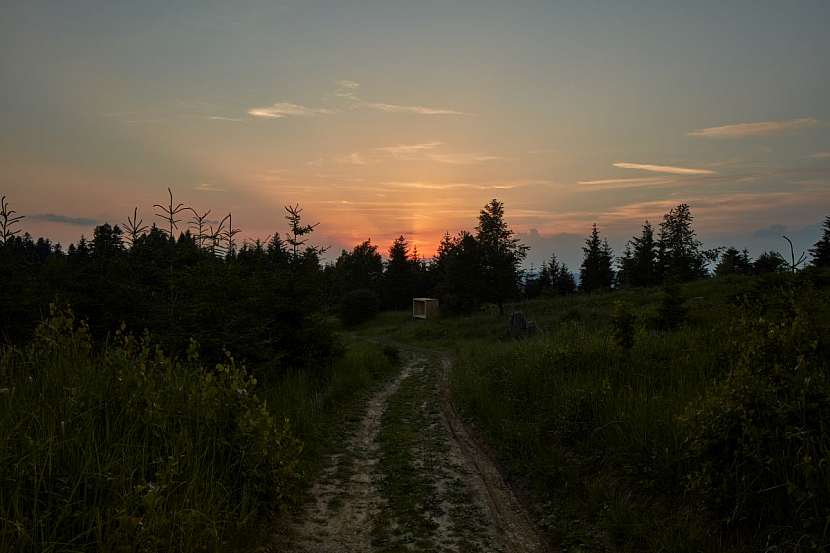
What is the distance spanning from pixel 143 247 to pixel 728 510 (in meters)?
14.7

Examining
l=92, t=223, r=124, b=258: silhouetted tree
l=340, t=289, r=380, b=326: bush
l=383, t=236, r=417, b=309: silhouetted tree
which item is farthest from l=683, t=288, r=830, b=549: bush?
l=383, t=236, r=417, b=309: silhouetted tree

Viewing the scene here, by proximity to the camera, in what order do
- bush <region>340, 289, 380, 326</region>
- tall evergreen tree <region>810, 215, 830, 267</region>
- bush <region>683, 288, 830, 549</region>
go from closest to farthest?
bush <region>683, 288, 830, 549</region> < tall evergreen tree <region>810, 215, 830, 267</region> < bush <region>340, 289, 380, 326</region>

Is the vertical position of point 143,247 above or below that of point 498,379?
above

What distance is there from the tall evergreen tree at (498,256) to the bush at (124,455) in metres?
42.7

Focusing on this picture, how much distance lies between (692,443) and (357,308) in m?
60.9

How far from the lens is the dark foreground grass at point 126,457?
3666mm

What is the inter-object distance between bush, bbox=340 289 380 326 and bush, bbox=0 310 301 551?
191 feet

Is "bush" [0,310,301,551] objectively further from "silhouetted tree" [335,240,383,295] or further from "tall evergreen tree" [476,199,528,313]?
"silhouetted tree" [335,240,383,295]

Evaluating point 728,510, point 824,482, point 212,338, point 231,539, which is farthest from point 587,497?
point 212,338

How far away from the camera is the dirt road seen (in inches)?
208

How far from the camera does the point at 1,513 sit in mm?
3414

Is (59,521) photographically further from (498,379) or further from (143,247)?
(143,247)

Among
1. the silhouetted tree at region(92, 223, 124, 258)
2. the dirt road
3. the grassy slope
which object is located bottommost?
the dirt road

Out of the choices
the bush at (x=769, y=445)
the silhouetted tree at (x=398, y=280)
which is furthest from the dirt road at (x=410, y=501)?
the silhouetted tree at (x=398, y=280)
